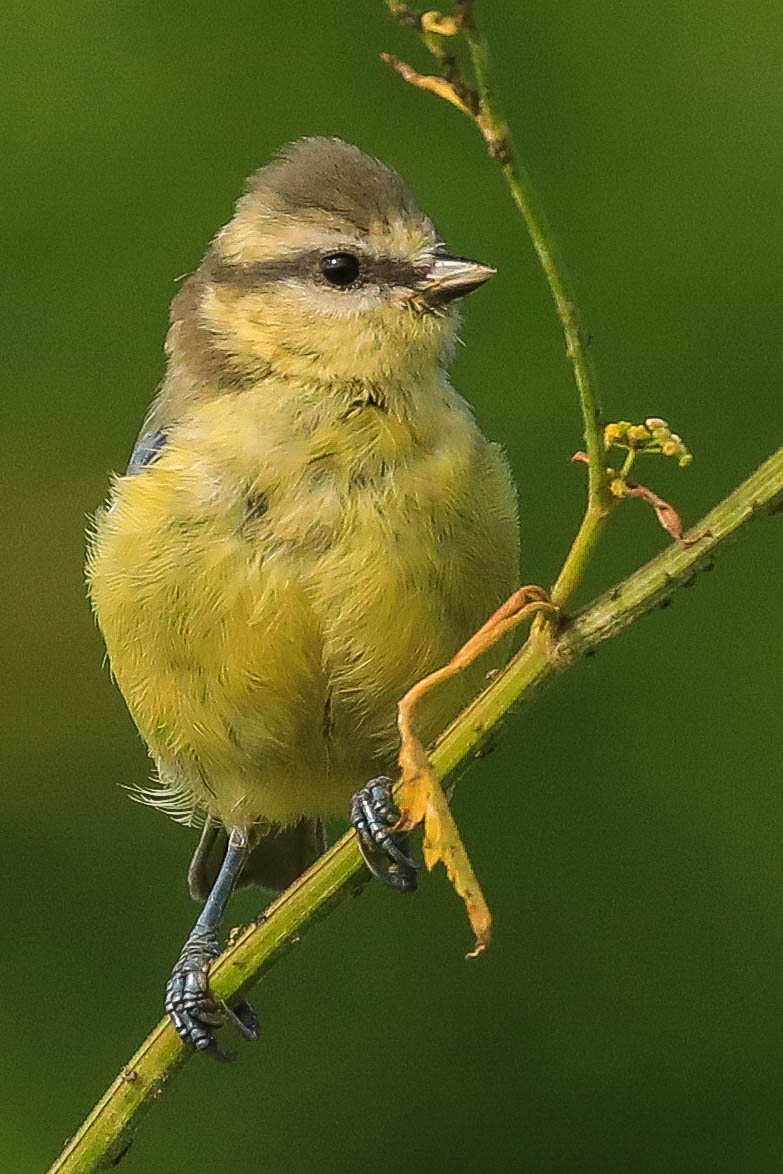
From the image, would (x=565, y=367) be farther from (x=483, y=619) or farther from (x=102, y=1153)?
(x=102, y=1153)

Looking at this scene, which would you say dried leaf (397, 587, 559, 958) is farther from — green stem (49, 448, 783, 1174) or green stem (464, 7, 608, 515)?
green stem (464, 7, 608, 515)

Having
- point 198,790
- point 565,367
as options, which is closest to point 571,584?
point 198,790

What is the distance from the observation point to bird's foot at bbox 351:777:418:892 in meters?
2.18

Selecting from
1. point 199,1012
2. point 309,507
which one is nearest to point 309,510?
point 309,507

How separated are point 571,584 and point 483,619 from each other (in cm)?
109

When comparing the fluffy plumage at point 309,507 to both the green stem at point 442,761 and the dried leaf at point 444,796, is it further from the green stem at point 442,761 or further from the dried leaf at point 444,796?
the dried leaf at point 444,796

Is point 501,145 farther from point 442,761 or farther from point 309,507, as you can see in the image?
point 309,507

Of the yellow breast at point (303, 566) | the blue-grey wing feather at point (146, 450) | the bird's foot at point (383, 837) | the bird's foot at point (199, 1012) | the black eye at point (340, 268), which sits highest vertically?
the black eye at point (340, 268)

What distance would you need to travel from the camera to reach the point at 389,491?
8.23 feet

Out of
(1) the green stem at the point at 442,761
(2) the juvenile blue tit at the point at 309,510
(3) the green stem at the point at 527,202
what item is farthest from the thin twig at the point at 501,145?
(2) the juvenile blue tit at the point at 309,510

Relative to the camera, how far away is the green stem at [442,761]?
146 cm

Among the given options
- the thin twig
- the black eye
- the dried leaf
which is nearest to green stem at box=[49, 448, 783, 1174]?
the dried leaf

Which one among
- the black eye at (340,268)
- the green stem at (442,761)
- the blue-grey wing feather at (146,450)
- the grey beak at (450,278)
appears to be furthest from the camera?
the blue-grey wing feather at (146,450)

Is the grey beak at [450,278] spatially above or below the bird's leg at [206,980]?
above
